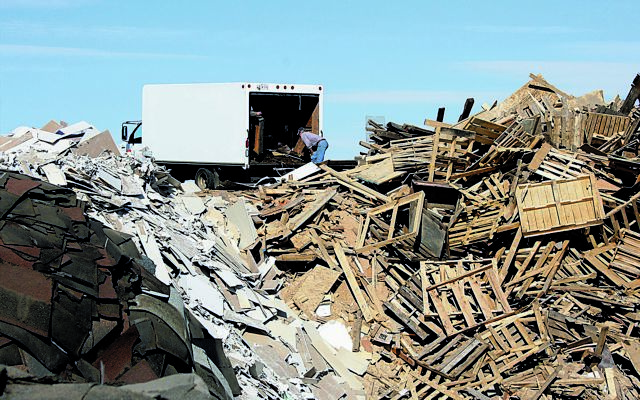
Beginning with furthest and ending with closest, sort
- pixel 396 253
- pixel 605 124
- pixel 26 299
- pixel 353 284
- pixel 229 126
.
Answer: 1. pixel 229 126
2. pixel 605 124
3. pixel 396 253
4. pixel 353 284
5. pixel 26 299

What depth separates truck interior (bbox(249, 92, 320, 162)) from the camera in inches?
904

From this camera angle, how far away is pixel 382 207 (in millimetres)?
14828

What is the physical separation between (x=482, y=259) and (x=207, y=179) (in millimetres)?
11918

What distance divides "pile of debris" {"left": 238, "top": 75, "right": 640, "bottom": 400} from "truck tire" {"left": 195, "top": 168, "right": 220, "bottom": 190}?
24.4 ft

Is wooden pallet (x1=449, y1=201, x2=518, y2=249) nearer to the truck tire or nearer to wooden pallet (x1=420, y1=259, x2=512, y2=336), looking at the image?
wooden pallet (x1=420, y1=259, x2=512, y2=336)

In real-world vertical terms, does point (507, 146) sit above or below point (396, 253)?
above

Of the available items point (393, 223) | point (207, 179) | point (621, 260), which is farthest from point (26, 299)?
point (207, 179)

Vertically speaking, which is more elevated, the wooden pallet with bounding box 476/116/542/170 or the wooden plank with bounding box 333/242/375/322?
the wooden pallet with bounding box 476/116/542/170

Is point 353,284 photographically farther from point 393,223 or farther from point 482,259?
point 482,259

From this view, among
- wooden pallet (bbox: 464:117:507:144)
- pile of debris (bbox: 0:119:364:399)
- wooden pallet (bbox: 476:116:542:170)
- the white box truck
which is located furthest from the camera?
the white box truck

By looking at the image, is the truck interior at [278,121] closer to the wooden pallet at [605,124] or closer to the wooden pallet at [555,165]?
the wooden pallet at [605,124]

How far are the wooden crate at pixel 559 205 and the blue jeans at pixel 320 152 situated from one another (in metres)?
8.80

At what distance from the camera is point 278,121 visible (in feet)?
79.5

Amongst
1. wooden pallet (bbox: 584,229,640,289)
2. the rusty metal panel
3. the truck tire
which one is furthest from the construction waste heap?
the truck tire
